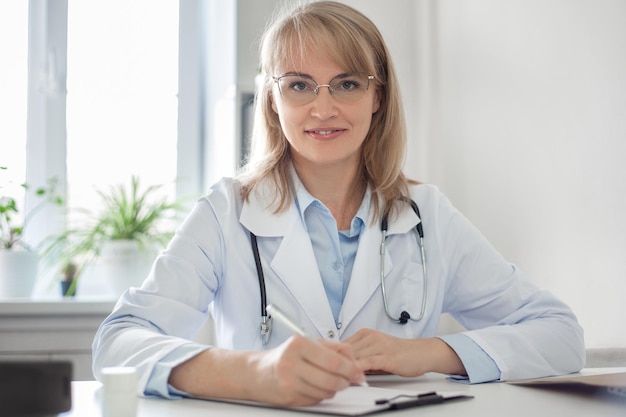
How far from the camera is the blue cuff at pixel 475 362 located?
51.7 inches

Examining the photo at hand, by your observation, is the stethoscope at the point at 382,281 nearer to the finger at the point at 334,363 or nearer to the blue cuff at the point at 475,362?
the blue cuff at the point at 475,362

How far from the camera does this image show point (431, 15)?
262 cm

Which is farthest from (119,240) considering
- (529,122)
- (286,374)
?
(286,374)

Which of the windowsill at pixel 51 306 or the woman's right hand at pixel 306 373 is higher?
the woman's right hand at pixel 306 373

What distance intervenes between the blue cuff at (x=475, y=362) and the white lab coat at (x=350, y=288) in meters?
0.01

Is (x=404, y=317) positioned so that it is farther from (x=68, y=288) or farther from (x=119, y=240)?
(x=68, y=288)

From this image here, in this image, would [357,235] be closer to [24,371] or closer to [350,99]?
[350,99]

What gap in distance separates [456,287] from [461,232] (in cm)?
A: 12

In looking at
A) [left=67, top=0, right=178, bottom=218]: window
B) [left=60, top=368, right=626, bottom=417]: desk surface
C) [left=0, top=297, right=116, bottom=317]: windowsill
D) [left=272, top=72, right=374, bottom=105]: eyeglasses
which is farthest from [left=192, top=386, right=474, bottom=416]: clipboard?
[left=67, top=0, right=178, bottom=218]: window

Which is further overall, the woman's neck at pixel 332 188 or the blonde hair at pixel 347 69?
the woman's neck at pixel 332 188

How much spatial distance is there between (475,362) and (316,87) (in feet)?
2.07

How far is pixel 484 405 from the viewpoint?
1.04 meters

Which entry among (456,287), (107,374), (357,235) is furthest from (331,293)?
(107,374)

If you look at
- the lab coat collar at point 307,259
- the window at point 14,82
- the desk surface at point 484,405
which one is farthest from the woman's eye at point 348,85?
the window at point 14,82
